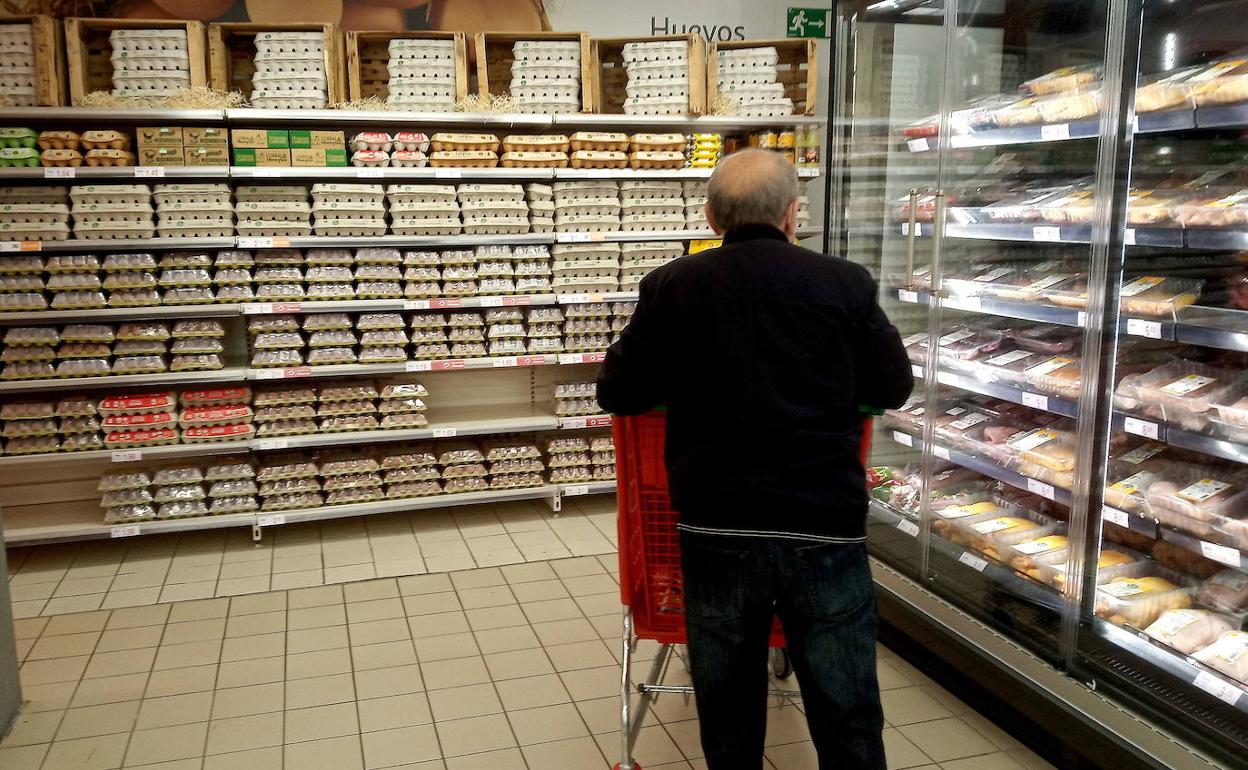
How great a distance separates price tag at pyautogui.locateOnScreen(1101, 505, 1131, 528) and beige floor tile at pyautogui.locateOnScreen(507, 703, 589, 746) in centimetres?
190

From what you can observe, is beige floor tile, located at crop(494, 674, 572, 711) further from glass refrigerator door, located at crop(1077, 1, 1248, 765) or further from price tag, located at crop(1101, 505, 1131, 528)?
price tag, located at crop(1101, 505, 1131, 528)

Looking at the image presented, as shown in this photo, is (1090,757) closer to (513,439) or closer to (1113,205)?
(1113,205)

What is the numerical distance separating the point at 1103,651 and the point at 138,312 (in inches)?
189

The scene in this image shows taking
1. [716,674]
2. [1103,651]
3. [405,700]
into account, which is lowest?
[405,700]

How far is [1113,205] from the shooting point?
9.75 ft

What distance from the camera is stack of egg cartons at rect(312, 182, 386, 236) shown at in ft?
18.0

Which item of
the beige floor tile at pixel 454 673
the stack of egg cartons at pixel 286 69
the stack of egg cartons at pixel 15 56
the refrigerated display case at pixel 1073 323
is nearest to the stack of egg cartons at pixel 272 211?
the stack of egg cartons at pixel 286 69

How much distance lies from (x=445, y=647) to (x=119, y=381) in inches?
98.1

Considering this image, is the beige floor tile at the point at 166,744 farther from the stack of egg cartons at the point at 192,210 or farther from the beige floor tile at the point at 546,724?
the stack of egg cartons at the point at 192,210

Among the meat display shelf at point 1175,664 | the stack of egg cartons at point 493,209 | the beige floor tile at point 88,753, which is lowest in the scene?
the beige floor tile at point 88,753

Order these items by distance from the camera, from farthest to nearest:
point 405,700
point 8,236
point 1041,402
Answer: point 8,236 < point 405,700 < point 1041,402

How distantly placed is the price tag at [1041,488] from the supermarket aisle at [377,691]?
0.87 meters

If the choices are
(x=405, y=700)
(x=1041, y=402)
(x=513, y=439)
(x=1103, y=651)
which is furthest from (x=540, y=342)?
(x=1103, y=651)

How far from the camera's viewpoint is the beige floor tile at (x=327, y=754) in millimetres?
3270
